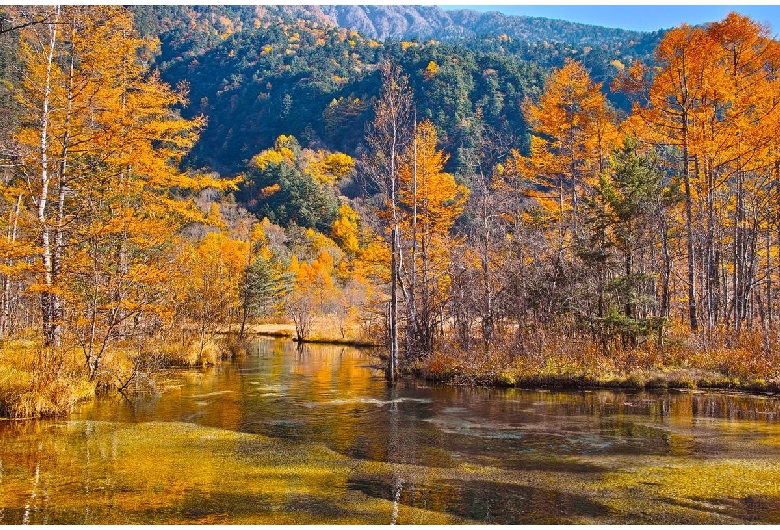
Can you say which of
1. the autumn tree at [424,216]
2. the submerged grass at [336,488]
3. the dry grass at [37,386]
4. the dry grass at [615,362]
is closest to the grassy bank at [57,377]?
the dry grass at [37,386]

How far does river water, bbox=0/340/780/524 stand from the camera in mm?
6594

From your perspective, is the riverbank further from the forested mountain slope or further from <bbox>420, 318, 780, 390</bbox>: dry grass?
the forested mountain slope

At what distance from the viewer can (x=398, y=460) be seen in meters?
9.10

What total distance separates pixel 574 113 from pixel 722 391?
48.7ft

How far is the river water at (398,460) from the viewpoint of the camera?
6594 millimetres

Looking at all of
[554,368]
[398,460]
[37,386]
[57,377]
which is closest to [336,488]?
[398,460]

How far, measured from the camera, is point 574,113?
88.4 feet

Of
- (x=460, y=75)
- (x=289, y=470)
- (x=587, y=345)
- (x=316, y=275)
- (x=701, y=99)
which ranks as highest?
(x=460, y=75)

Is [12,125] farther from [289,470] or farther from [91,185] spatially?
[289,470]

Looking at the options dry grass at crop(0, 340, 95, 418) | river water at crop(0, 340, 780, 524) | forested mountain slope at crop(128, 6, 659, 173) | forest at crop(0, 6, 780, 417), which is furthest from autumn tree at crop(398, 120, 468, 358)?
forested mountain slope at crop(128, 6, 659, 173)

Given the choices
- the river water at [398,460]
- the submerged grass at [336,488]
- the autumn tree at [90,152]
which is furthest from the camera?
the autumn tree at [90,152]

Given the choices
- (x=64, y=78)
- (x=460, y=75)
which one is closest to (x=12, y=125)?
(x=64, y=78)

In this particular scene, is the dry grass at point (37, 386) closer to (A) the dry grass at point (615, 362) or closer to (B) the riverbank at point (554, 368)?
(B) the riverbank at point (554, 368)

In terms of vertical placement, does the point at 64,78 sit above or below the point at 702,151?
above
